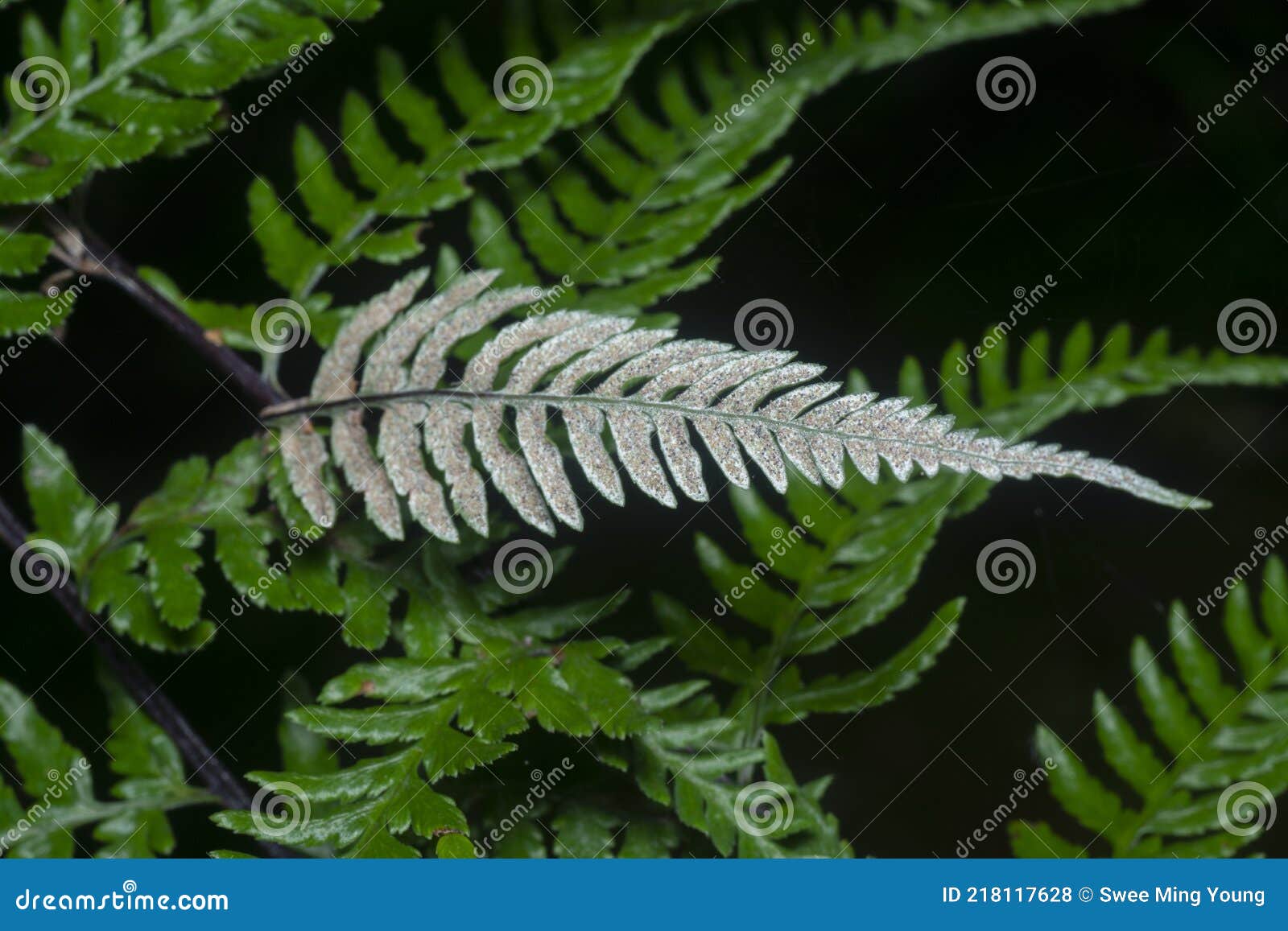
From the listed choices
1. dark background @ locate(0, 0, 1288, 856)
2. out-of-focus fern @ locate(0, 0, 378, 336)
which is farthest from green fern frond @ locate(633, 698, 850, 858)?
out-of-focus fern @ locate(0, 0, 378, 336)

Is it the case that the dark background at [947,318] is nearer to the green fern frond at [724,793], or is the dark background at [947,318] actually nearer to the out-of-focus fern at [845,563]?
the out-of-focus fern at [845,563]

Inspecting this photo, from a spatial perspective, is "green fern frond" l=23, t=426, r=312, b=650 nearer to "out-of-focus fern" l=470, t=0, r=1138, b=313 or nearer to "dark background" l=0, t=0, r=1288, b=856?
"dark background" l=0, t=0, r=1288, b=856

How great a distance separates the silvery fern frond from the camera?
1.04 m

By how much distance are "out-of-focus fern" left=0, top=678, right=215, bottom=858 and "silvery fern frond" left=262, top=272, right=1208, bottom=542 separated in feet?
1.77

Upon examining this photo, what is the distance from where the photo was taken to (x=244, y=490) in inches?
58.2

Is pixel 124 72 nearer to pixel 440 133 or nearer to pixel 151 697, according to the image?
pixel 440 133

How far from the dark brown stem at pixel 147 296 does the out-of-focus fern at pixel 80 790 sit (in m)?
0.53

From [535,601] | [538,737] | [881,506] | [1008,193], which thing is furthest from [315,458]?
[1008,193]

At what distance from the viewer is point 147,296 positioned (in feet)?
5.07

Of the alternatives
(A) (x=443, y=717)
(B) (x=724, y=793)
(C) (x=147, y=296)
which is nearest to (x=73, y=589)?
(C) (x=147, y=296)

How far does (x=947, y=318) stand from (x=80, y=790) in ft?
5.39

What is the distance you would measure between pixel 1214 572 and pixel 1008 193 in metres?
0.85

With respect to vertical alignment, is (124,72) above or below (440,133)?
below

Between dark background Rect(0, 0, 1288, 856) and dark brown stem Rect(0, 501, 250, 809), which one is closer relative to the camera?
dark brown stem Rect(0, 501, 250, 809)
